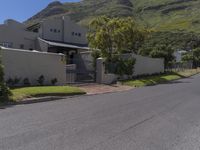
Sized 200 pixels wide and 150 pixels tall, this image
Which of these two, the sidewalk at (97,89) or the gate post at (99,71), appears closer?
the sidewalk at (97,89)

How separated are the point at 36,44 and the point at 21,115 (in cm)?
2974

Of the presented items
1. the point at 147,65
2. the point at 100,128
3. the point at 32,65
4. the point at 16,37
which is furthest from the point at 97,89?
the point at 147,65

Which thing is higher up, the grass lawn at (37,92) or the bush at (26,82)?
the bush at (26,82)

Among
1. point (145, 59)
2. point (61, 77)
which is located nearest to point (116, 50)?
point (145, 59)

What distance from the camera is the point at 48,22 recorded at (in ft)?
159

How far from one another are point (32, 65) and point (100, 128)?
14.4m

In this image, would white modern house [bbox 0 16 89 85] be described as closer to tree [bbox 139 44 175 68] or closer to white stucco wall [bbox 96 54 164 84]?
white stucco wall [bbox 96 54 164 84]

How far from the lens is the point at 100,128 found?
11.0 meters

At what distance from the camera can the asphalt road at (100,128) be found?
8914mm

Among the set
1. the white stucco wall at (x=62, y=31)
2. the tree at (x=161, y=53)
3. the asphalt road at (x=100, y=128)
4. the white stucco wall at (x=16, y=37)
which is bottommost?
the asphalt road at (x=100, y=128)

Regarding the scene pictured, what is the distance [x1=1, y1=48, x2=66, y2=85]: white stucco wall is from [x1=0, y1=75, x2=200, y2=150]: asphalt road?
26.1ft

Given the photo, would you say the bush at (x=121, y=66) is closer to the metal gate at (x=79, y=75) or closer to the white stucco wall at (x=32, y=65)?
the metal gate at (x=79, y=75)

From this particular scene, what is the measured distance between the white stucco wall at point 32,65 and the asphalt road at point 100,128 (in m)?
7.95

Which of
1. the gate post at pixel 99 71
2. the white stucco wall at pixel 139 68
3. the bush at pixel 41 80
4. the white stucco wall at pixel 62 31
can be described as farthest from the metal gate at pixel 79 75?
the white stucco wall at pixel 62 31
